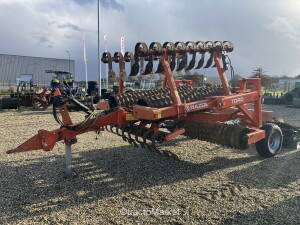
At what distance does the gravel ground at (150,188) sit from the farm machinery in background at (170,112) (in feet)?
1.51

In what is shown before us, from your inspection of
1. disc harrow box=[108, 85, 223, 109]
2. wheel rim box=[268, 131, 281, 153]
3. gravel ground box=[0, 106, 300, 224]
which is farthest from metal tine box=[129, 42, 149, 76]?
wheel rim box=[268, 131, 281, 153]

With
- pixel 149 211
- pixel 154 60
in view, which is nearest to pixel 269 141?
pixel 154 60

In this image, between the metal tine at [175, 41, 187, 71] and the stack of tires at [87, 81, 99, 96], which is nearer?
the metal tine at [175, 41, 187, 71]

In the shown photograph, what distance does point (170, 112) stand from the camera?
496 centimetres

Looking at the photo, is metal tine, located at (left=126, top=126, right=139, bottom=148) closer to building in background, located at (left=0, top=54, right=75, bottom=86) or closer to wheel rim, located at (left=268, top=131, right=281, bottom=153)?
wheel rim, located at (left=268, top=131, right=281, bottom=153)

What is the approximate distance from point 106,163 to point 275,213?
3.13 m

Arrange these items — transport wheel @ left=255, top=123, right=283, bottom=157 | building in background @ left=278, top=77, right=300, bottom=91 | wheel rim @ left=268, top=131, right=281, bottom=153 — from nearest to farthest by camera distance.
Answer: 1. transport wheel @ left=255, top=123, right=283, bottom=157
2. wheel rim @ left=268, top=131, right=281, bottom=153
3. building in background @ left=278, top=77, right=300, bottom=91

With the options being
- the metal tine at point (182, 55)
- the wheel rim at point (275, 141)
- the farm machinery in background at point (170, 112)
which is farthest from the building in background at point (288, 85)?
the metal tine at point (182, 55)

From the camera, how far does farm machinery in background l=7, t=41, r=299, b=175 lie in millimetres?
4906

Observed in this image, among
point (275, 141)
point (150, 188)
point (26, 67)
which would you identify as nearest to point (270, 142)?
point (275, 141)

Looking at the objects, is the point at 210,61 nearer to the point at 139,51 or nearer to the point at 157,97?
the point at 157,97

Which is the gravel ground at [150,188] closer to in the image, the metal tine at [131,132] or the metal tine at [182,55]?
the metal tine at [131,132]

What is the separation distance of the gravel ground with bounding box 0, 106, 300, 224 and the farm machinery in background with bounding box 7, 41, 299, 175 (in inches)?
18.2

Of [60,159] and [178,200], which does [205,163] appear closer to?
[178,200]
